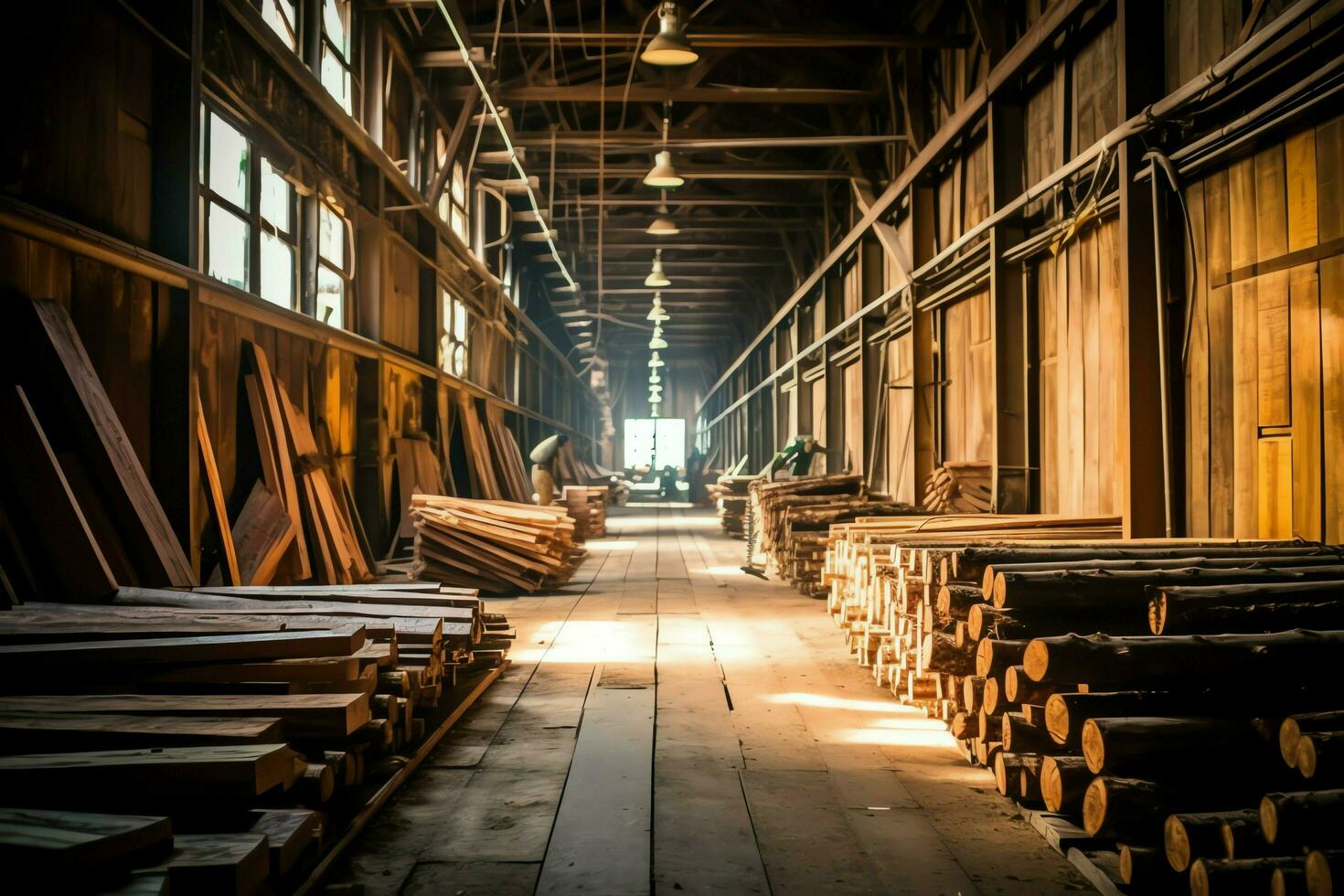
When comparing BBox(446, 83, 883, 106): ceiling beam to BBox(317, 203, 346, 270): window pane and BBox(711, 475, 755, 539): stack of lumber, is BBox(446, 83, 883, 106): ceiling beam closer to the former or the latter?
BBox(317, 203, 346, 270): window pane

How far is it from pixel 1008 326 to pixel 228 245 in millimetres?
7118

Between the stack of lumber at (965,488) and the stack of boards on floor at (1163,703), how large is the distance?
206 inches

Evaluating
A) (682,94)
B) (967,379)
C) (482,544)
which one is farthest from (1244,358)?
(682,94)

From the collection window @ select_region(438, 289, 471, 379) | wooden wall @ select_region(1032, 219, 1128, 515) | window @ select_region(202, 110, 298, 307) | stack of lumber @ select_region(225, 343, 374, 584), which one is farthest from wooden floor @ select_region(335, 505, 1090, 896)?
window @ select_region(438, 289, 471, 379)

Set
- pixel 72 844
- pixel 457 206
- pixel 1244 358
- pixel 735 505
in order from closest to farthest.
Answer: pixel 72 844, pixel 1244 358, pixel 457 206, pixel 735 505

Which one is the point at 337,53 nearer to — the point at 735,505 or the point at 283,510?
the point at 283,510

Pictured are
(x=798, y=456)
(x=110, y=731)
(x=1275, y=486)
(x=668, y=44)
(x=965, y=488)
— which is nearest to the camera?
(x=110, y=731)

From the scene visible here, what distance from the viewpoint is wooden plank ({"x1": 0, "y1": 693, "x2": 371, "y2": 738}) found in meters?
3.41

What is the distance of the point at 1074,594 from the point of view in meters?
4.18

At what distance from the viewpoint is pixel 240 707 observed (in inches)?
140

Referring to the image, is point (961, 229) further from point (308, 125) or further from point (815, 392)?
point (815, 392)

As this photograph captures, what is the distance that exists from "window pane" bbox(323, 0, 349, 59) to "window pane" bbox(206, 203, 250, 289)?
3.45 m

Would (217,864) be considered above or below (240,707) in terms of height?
below

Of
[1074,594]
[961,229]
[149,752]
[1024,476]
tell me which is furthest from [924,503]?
[149,752]
